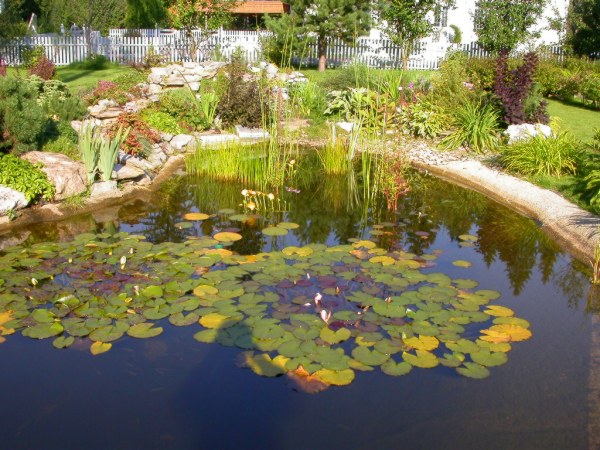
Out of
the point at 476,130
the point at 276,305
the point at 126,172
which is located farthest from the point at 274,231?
the point at 476,130

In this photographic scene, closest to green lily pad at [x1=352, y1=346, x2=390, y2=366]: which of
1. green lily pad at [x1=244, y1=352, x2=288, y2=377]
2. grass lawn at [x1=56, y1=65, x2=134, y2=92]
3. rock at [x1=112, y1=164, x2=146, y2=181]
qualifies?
green lily pad at [x1=244, y1=352, x2=288, y2=377]

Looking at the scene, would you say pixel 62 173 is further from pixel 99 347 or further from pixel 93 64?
pixel 93 64

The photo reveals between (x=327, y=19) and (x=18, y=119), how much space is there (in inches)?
549

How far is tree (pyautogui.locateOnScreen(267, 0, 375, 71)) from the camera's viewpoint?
19.7m

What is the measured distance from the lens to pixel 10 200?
7355mm

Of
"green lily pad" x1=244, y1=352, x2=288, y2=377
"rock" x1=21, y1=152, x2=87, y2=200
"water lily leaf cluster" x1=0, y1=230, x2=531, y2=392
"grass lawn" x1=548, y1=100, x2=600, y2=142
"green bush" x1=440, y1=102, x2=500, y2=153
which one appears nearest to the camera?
"green lily pad" x1=244, y1=352, x2=288, y2=377

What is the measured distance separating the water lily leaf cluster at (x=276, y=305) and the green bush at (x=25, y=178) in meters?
1.23

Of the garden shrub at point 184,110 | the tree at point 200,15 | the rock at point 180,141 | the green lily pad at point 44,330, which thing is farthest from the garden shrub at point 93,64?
the green lily pad at point 44,330

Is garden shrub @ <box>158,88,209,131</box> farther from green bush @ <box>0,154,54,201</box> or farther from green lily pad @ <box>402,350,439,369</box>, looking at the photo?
green lily pad @ <box>402,350,439,369</box>

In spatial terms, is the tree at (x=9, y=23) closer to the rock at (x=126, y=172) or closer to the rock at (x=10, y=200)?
the rock at (x=126, y=172)

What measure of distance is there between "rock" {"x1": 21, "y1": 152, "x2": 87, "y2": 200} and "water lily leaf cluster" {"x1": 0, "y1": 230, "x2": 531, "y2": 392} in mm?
1579

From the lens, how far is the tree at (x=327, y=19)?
19.7 meters

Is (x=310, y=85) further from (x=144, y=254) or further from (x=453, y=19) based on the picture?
(x=453, y=19)

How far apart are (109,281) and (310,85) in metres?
8.86
